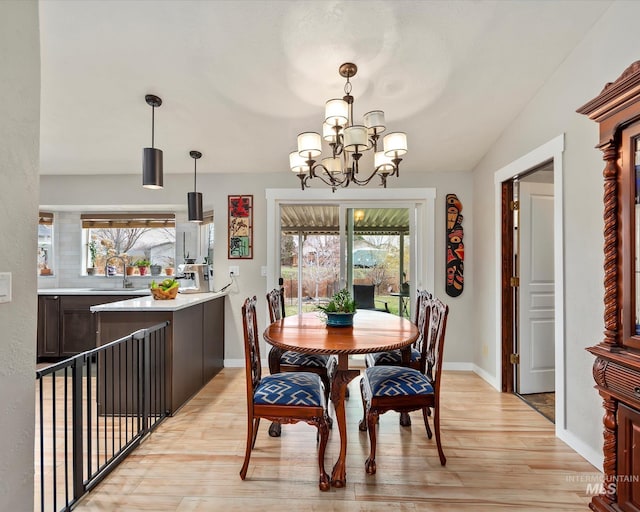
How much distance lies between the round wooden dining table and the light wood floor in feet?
0.87

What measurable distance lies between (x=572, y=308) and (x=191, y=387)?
3.05 metres

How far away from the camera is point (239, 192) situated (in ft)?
13.6

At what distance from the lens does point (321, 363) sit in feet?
8.97

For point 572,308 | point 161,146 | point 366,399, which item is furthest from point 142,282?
point 572,308

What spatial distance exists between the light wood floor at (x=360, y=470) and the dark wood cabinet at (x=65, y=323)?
2.08 m

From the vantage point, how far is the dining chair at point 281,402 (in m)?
1.91

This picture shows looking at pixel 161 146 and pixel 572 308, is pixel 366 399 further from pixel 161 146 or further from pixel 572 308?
pixel 161 146

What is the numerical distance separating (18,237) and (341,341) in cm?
154

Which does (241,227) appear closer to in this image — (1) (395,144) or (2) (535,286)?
(1) (395,144)

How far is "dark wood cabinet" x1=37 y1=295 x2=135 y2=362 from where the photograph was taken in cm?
407

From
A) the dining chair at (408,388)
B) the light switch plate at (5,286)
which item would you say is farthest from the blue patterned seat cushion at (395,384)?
the light switch plate at (5,286)

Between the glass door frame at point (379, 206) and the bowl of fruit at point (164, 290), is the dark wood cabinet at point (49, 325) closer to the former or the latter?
the bowl of fruit at point (164, 290)

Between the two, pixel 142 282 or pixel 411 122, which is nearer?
pixel 411 122

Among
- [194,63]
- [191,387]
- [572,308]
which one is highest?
[194,63]
